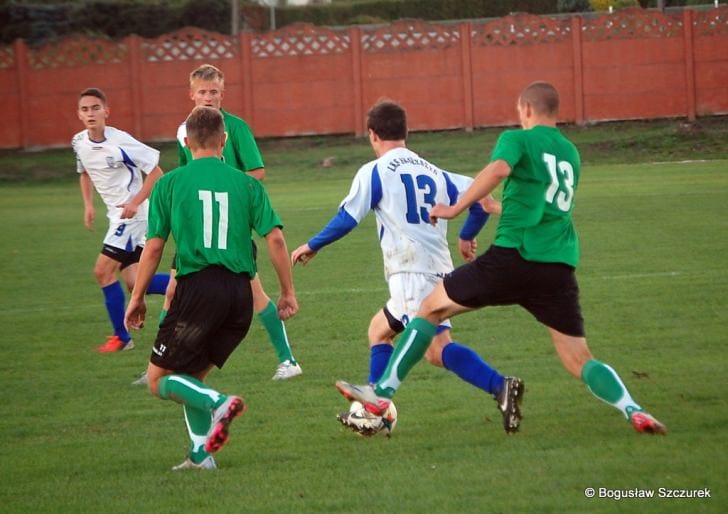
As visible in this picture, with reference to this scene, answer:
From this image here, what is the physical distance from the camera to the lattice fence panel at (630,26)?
28.2 m

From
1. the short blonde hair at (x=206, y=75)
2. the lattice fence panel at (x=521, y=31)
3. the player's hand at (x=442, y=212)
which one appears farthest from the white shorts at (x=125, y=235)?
the lattice fence panel at (x=521, y=31)

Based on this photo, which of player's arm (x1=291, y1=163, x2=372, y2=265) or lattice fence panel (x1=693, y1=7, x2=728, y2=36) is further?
lattice fence panel (x1=693, y1=7, x2=728, y2=36)

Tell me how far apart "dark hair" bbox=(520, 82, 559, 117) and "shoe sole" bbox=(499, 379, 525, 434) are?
135 cm

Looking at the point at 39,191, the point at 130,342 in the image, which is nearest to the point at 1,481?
the point at 130,342

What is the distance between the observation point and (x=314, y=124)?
29.1 metres

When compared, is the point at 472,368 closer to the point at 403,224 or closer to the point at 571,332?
the point at 571,332

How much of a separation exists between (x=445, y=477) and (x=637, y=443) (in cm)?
102

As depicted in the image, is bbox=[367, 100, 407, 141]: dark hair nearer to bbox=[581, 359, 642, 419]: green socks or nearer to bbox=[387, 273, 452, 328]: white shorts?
bbox=[387, 273, 452, 328]: white shorts

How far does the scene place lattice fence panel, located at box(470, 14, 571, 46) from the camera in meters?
28.3

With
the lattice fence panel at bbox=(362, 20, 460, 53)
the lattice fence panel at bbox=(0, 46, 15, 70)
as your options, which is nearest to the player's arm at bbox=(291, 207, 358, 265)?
the lattice fence panel at bbox=(362, 20, 460, 53)

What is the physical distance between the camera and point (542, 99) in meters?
6.12

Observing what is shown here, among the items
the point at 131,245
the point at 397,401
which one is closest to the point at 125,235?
the point at 131,245

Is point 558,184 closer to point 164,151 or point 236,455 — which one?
point 236,455

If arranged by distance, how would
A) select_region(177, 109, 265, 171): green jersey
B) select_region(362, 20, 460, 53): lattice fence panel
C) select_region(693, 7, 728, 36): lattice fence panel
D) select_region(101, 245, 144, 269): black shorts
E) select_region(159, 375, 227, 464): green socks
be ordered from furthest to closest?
select_region(362, 20, 460, 53): lattice fence panel → select_region(693, 7, 728, 36): lattice fence panel → select_region(101, 245, 144, 269): black shorts → select_region(177, 109, 265, 171): green jersey → select_region(159, 375, 227, 464): green socks
